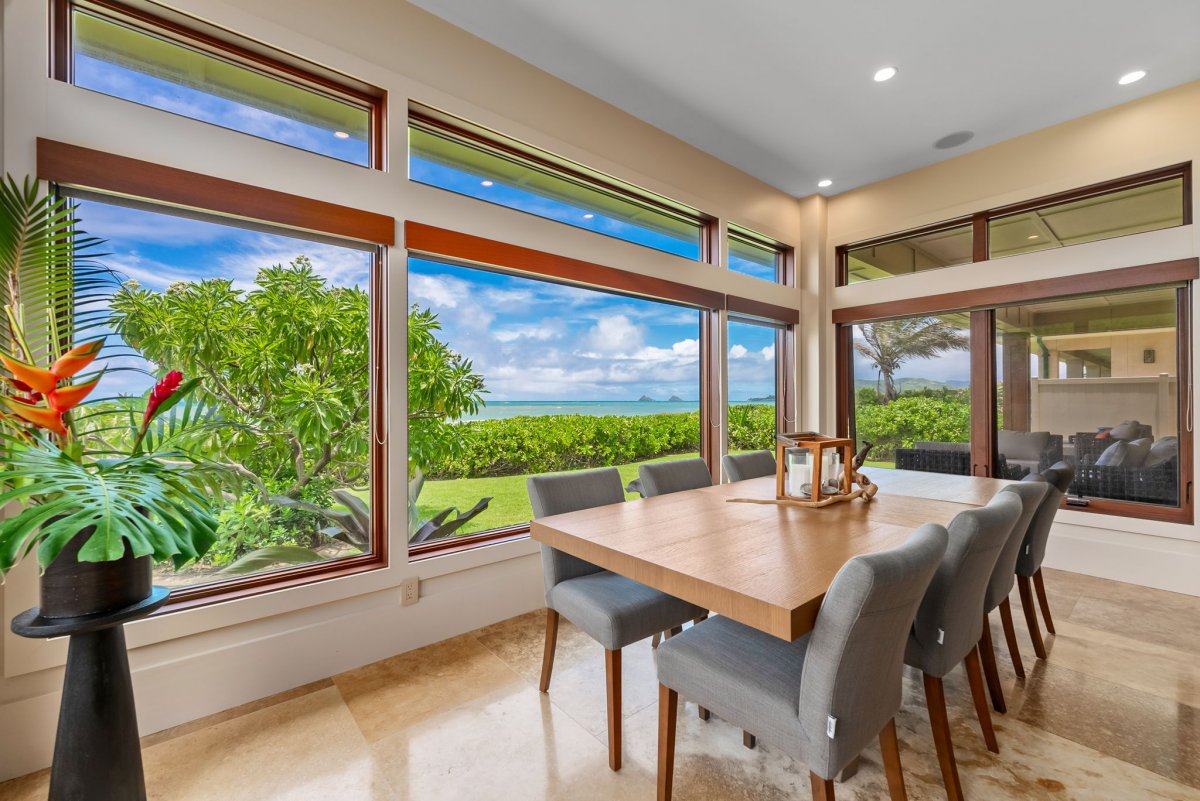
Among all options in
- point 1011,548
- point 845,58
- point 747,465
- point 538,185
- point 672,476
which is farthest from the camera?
point 538,185

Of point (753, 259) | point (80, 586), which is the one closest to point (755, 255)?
point (753, 259)

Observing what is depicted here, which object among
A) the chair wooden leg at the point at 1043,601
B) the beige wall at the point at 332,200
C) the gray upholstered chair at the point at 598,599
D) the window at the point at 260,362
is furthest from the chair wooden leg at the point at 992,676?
the window at the point at 260,362

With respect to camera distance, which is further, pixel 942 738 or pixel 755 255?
pixel 755 255

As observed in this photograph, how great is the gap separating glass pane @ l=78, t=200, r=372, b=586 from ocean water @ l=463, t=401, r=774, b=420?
79cm

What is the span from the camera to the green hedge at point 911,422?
4266mm

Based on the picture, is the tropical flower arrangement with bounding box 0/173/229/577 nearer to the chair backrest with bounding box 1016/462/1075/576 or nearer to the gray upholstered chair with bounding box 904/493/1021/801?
the gray upholstered chair with bounding box 904/493/1021/801

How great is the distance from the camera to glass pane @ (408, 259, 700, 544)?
2.81 metres

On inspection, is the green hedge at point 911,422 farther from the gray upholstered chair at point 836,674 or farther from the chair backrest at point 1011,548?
the gray upholstered chair at point 836,674

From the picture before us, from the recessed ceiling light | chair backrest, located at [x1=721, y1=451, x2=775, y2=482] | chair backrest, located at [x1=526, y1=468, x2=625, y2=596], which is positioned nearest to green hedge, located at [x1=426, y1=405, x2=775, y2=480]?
chair backrest, located at [x1=526, y1=468, x2=625, y2=596]

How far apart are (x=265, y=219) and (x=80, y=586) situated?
1.54m

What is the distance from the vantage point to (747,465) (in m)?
3.13

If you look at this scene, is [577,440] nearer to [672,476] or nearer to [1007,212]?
[672,476]

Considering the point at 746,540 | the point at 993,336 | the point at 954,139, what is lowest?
the point at 746,540

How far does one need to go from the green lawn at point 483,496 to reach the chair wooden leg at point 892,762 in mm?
1859
